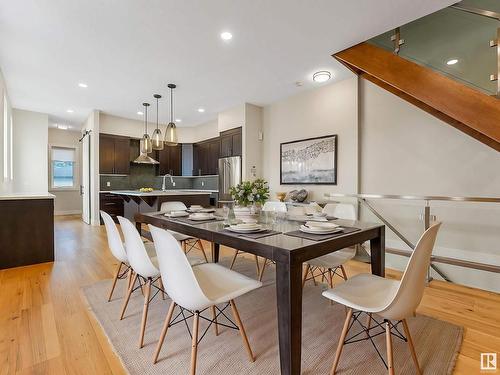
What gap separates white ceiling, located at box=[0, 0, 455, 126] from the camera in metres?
2.54

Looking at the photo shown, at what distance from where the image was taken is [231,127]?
588cm

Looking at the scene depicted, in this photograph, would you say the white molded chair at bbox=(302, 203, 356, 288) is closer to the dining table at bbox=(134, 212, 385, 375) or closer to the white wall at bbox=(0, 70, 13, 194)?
the dining table at bbox=(134, 212, 385, 375)

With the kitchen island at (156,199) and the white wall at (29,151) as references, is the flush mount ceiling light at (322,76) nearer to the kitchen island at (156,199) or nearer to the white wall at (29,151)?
the kitchen island at (156,199)

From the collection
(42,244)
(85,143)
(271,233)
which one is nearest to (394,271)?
(271,233)

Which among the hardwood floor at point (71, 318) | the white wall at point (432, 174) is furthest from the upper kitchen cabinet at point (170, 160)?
the white wall at point (432, 174)

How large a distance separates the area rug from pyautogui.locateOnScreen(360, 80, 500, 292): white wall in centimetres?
145

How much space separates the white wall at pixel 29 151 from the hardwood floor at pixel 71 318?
13.9 feet

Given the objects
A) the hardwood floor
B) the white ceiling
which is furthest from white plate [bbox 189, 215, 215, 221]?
the white ceiling

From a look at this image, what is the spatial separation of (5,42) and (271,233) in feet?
13.4

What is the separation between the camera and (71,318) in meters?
2.07

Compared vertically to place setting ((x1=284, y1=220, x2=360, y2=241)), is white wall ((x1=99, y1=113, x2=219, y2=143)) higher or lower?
higher

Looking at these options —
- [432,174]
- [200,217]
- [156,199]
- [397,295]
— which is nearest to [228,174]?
[156,199]

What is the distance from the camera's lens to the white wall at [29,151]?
625cm

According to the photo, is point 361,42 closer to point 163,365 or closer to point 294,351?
point 294,351
